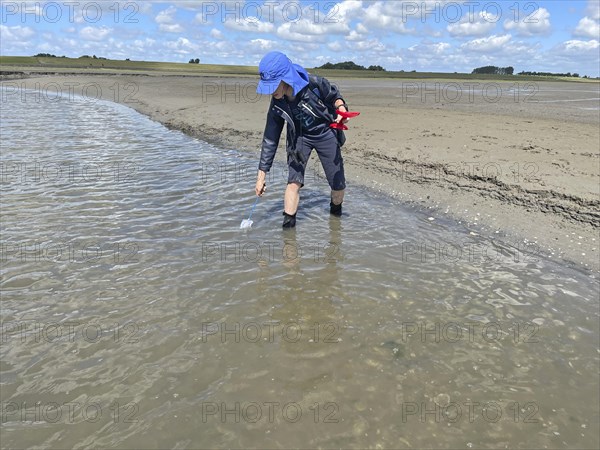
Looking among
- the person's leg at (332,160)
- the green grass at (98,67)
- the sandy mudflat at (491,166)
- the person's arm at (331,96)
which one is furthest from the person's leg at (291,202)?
the green grass at (98,67)

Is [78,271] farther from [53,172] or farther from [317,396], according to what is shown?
[53,172]

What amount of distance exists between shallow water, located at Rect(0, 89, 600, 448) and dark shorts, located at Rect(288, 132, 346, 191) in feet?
2.82

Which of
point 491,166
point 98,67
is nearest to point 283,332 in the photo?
point 491,166

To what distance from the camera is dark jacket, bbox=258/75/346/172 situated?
600cm

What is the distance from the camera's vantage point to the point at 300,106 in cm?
604

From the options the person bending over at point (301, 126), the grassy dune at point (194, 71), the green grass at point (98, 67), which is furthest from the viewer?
the green grass at point (98, 67)

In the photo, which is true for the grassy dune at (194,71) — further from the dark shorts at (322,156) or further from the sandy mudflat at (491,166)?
the dark shorts at (322,156)

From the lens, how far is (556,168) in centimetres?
791

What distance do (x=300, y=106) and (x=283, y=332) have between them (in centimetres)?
328

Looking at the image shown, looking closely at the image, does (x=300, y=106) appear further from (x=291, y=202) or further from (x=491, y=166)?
(x=491, y=166)

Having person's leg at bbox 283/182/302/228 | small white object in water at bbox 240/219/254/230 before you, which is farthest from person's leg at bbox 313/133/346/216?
small white object in water at bbox 240/219/254/230

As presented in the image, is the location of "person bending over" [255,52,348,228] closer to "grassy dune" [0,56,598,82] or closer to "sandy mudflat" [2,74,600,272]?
"sandy mudflat" [2,74,600,272]

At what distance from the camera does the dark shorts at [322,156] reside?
6.30 meters

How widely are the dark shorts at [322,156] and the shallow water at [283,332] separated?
86 cm
